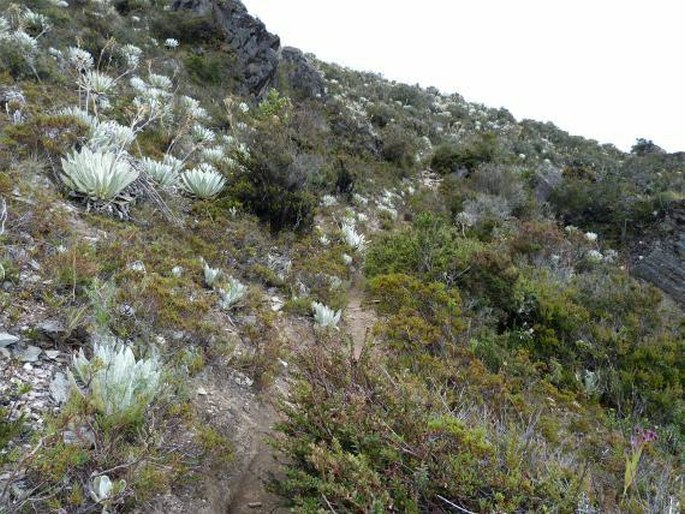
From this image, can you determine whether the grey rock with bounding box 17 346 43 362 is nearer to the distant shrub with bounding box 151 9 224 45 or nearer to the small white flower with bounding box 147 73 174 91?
the small white flower with bounding box 147 73 174 91

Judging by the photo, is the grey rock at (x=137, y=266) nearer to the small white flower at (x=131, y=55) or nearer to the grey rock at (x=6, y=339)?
the grey rock at (x=6, y=339)

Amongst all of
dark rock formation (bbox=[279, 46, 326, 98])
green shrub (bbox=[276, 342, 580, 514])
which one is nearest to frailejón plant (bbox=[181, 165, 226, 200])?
green shrub (bbox=[276, 342, 580, 514])

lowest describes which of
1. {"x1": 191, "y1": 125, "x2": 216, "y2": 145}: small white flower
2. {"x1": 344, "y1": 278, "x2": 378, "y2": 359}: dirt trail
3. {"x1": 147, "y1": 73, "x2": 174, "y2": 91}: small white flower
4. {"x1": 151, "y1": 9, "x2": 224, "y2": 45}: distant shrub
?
{"x1": 344, "y1": 278, "x2": 378, "y2": 359}: dirt trail

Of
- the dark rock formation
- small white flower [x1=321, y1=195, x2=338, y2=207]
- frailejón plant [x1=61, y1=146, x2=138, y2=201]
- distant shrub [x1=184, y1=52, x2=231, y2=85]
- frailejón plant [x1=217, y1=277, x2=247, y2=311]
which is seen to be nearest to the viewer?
frailejón plant [x1=217, y1=277, x2=247, y2=311]

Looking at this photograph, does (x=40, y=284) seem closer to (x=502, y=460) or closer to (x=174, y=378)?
(x=174, y=378)

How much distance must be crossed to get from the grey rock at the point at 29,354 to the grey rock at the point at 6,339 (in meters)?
0.08

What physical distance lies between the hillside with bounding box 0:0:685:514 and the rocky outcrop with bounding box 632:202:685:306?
65 mm

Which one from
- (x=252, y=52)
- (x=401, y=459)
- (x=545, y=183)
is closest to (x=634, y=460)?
(x=401, y=459)

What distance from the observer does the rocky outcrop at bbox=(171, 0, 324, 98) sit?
46.0 ft

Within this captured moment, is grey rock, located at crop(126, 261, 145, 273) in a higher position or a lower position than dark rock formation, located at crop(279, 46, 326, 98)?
lower

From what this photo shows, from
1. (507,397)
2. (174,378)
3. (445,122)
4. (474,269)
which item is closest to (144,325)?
(174,378)

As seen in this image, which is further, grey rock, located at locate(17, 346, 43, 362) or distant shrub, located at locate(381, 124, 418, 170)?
distant shrub, located at locate(381, 124, 418, 170)

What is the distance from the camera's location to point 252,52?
14742mm

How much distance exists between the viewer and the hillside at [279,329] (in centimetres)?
224
